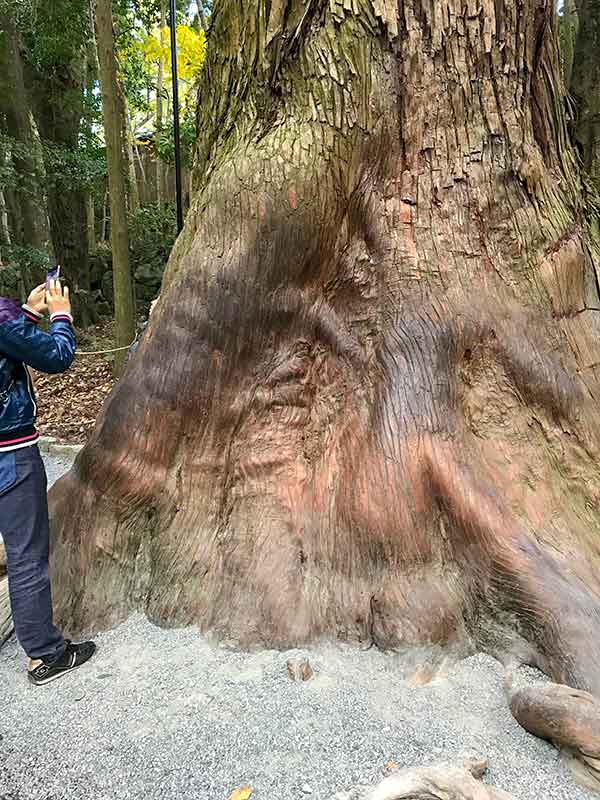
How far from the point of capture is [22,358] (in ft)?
7.45

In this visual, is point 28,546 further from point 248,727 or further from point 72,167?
point 72,167

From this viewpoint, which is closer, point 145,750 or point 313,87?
point 145,750

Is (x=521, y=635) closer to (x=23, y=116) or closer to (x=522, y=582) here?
(x=522, y=582)

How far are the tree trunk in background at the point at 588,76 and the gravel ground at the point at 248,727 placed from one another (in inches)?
208

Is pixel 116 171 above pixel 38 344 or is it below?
above

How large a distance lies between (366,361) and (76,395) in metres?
6.35

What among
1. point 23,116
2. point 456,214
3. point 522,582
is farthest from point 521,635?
point 23,116

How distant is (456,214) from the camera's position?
2598 millimetres

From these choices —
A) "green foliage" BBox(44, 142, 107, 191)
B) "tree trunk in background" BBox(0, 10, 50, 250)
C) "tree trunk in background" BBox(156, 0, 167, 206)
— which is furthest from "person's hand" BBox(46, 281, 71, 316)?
"tree trunk in background" BBox(156, 0, 167, 206)

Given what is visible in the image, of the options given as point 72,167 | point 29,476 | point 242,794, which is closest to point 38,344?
point 29,476

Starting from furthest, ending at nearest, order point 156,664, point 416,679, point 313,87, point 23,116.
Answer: point 23,116 < point 313,87 < point 156,664 < point 416,679

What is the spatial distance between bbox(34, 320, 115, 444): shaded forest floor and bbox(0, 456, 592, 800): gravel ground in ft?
14.8

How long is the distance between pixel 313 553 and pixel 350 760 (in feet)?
2.73

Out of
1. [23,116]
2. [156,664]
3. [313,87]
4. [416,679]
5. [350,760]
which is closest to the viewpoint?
[350,760]
